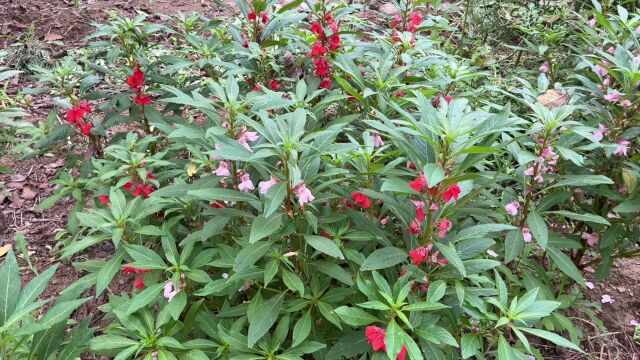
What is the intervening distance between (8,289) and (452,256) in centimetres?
145

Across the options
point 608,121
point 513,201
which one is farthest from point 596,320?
point 608,121

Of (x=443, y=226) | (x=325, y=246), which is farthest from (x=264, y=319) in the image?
(x=443, y=226)

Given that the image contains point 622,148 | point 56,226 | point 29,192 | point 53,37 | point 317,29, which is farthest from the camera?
point 53,37

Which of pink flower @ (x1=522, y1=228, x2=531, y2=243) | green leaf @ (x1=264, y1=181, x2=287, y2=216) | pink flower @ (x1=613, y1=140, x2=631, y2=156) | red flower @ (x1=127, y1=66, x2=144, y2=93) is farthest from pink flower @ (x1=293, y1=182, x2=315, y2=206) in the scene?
red flower @ (x1=127, y1=66, x2=144, y2=93)

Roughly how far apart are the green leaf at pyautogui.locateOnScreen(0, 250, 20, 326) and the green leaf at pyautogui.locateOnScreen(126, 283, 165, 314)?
359 mm

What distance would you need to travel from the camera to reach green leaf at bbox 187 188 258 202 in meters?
1.64

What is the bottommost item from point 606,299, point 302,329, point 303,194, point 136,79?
point 606,299

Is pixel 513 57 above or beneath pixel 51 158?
above

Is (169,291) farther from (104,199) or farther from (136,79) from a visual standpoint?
(136,79)

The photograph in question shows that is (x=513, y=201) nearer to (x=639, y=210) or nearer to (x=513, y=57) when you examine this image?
(x=639, y=210)

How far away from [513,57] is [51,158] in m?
3.97

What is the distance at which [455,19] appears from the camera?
5.25 metres

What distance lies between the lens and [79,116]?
2656 millimetres

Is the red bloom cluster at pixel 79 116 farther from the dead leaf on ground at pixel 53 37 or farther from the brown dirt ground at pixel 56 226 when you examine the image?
the dead leaf on ground at pixel 53 37
